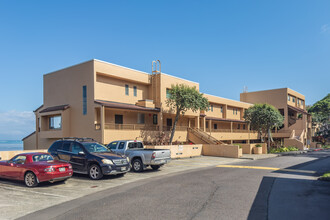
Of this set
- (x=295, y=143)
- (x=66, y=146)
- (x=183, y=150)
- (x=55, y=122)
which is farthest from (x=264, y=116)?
(x=66, y=146)

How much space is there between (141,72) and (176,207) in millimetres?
23098

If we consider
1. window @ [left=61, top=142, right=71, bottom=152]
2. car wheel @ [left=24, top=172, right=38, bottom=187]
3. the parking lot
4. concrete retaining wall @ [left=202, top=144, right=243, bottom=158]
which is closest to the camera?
the parking lot

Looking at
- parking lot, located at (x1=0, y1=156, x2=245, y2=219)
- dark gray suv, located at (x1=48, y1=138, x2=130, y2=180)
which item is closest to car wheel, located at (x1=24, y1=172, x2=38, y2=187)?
parking lot, located at (x1=0, y1=156, x2=245, y2=219)

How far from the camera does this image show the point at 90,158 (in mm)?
13367

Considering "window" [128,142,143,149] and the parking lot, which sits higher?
"window" [128,142,143,149]

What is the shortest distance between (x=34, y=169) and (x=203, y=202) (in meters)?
6.99

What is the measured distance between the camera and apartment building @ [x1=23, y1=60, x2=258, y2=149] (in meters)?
25.3

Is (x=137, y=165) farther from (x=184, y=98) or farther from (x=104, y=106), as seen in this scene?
(x=184, y=98)

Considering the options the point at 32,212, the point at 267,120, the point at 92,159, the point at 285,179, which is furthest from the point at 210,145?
the point at 32,212

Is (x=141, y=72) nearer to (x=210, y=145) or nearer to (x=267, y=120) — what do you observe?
(x=210, y=145)

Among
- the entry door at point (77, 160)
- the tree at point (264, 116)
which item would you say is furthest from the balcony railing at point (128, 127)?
the tree at point (264, 116)

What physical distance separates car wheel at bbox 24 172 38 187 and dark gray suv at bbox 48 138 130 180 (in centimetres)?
241

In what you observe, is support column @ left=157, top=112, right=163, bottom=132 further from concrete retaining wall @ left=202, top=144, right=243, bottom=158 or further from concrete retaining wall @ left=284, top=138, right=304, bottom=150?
concrete retaining wall @ left=284, top=138, right=304, bottom=150

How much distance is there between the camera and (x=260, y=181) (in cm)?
1273
